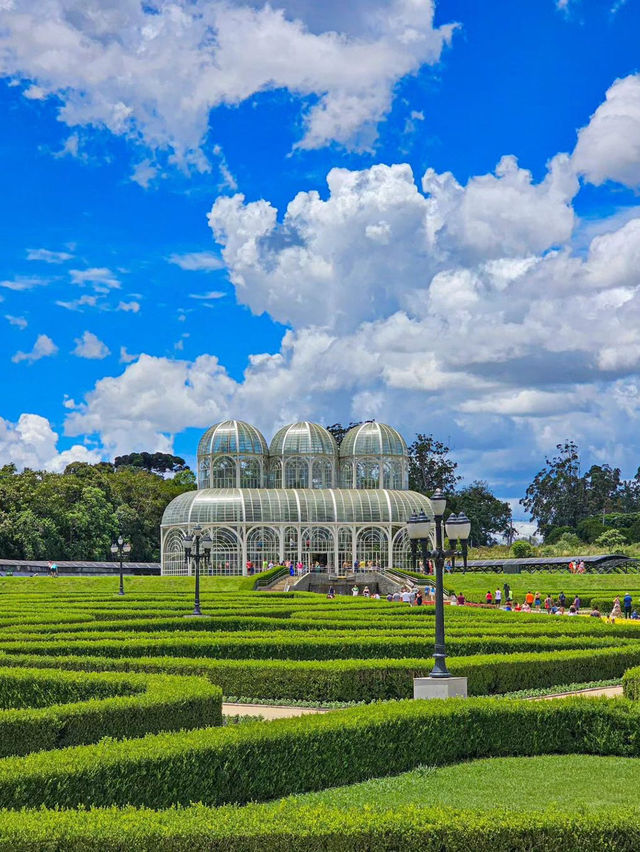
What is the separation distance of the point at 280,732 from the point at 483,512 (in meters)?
94.6

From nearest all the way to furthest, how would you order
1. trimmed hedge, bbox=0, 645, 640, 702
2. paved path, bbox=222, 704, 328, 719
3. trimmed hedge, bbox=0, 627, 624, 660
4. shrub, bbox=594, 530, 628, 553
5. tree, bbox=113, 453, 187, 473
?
paved path, bbox=222, 704, 328, 719 < trimmed hedge, bbox=0, 645, 640, 702 < trimmed hedge, bbox=0, 627, 624, 660 < shrub, bbox=594, 530, 628, 553 < tree, bbox=113, 453, 187, 473

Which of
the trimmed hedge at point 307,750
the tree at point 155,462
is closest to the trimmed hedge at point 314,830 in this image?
the trimmed hedge at point 307,750

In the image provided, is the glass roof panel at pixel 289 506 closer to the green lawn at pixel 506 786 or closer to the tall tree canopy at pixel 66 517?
the tall tree canopy at pixel 66 517

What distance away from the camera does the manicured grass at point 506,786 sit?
364 inches

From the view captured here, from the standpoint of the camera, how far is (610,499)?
4483 inches

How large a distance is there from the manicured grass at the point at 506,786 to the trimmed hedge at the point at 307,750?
24 cm

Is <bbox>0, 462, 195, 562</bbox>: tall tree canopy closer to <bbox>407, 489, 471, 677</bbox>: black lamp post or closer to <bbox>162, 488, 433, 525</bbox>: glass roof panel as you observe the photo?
<bbox>162, 488, 433, 525</bbox>: glass roof panel

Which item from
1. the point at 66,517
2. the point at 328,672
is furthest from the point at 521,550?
the point at 328,672

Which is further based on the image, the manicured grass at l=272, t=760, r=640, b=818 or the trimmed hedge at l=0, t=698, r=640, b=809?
the manicured grass at l=272, t=760, r=640, b=818

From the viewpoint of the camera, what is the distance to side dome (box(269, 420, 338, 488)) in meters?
65.2

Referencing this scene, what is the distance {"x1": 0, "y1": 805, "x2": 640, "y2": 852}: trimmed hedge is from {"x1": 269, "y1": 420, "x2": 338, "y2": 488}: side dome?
57931mm

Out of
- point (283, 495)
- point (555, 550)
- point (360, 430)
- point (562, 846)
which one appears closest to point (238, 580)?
point (283, 495)

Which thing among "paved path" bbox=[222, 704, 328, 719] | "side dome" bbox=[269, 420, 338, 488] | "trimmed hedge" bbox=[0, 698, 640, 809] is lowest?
"paved path" bbox=[222, 704, 328, 719]

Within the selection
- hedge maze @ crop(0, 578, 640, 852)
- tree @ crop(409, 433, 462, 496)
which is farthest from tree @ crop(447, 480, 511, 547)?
hedge maze @ crop(0, 578, 640, 852)
